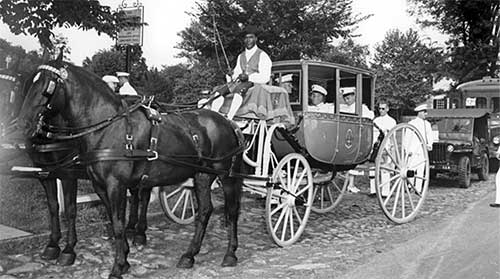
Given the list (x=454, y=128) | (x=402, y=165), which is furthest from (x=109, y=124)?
(x=454, y=128)

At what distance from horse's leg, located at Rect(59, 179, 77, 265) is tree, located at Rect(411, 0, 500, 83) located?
17.7 metres

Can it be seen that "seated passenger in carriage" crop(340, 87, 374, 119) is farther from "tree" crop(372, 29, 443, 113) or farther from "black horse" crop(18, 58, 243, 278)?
"tree" crop(372, 29, 443, 113)

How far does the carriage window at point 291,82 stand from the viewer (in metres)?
7.47

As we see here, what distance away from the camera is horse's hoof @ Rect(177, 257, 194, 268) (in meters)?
5.34

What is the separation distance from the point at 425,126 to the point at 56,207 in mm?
8269

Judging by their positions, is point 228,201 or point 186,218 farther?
point 186,218

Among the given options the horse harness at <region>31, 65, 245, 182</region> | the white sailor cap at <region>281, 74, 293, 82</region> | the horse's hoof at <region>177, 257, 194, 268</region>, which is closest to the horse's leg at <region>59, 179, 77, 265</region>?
the horse harness at <region>31, 65, 245, 182</region>

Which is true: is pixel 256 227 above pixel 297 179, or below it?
below

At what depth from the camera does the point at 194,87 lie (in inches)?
983

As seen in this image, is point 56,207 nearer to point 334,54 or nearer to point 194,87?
point 194,87

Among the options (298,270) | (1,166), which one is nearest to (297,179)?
(298,270)

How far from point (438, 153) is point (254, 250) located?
25.7 feet

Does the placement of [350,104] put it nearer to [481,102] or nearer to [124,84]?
[124,84]

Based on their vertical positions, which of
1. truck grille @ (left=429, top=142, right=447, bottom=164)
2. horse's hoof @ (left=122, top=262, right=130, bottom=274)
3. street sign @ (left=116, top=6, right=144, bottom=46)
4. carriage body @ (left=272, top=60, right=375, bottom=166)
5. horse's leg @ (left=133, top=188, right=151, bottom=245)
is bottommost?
horse's hoof @ (left=122, top=262, right=130, bottom=274)
